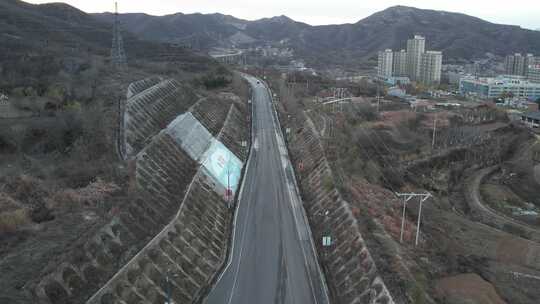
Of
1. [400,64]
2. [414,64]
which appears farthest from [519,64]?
[400,64]

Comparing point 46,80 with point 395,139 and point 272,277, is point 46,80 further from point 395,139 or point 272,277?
point 395,139

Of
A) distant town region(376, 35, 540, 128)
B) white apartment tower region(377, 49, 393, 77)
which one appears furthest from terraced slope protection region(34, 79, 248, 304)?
white apartment tower region(377, 49, 393, 77)

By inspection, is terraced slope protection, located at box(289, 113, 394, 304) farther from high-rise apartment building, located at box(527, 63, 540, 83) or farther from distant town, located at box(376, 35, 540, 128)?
high-rise apartment building, located at box(527, 63, 540, 83)

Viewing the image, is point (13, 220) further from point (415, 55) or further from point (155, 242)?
point (415, 55)

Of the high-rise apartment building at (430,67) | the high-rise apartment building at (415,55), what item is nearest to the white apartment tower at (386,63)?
the high-rise apartment building at (415,55)

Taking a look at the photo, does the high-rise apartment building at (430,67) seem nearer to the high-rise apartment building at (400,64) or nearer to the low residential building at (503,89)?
the high-rise apartment building at (400,64)
